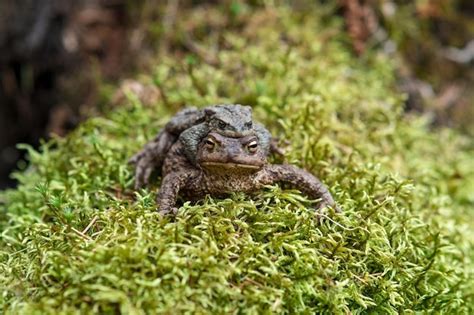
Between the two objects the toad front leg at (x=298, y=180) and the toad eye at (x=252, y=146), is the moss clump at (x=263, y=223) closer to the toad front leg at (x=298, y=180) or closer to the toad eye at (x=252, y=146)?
the toad front leg at (x=298, y=180)

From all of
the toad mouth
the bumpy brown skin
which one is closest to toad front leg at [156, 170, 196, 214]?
the bumpy brown skin

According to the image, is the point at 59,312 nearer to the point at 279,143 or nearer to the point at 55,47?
the point at 279,143

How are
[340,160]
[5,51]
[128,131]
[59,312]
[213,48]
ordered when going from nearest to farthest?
1. [59,312]
2. [340,160]
3. [128,131]
4. [213,48]
5. [5,51]

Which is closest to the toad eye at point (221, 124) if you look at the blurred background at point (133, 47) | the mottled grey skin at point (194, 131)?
the mottled grey skin at point (194, 131)

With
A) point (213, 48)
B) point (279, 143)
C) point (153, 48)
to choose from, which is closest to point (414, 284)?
point (279, 143)

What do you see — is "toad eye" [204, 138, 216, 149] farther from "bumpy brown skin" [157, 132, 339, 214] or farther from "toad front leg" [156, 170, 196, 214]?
"toad front leg" [156, 170, 196, 214]

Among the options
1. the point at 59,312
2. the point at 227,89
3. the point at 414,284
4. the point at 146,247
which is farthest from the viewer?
the point at 227,89
